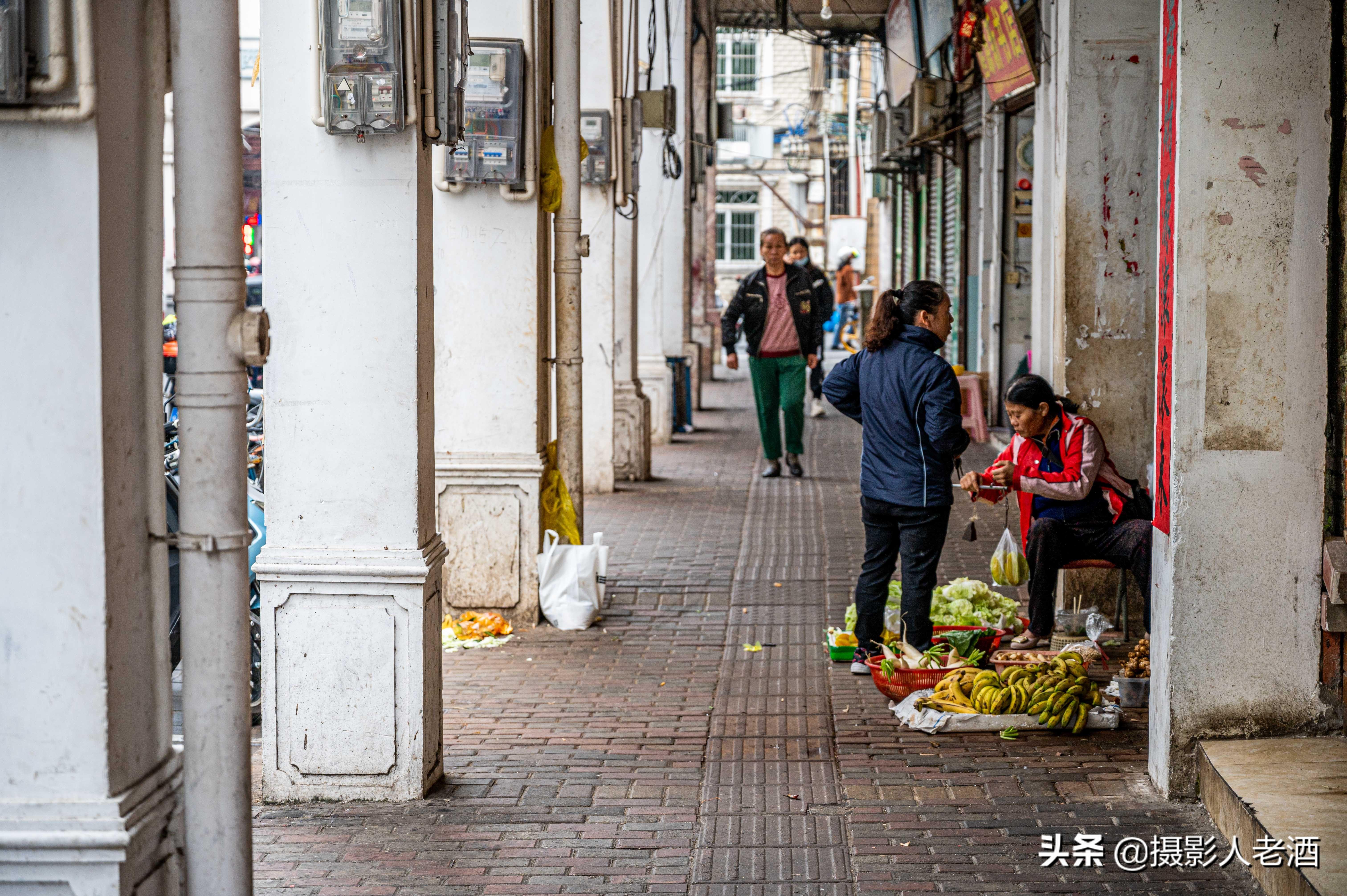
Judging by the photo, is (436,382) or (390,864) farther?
(436,382)

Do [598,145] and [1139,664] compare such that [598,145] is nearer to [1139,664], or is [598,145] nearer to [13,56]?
[1139,664]

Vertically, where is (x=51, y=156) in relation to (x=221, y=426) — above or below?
above

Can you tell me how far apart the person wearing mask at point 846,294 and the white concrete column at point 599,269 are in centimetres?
1274

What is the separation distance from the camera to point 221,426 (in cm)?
280

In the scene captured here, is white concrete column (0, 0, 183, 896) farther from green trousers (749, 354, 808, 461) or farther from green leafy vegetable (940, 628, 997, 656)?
green trousers (749, 354, 808, 461)

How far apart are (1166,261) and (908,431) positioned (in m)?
1.58

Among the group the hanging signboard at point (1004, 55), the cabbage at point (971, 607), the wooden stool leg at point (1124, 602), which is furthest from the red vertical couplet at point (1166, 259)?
the hanging signboard at point (1004, 55)

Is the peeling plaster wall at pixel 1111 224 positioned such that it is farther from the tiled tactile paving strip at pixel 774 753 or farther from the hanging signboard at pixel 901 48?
the hanging signboard at pixel 901 48

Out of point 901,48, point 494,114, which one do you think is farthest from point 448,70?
point 901,48

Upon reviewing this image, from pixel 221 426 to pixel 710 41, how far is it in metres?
18.2

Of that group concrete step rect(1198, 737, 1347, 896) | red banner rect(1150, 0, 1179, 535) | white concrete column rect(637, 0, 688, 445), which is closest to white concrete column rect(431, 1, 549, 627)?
red banner rect(1150, 0, 1179, 535)

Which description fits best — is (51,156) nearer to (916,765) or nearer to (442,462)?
(916,765)

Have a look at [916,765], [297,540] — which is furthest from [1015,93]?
[297,540]

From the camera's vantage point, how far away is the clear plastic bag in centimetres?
673
